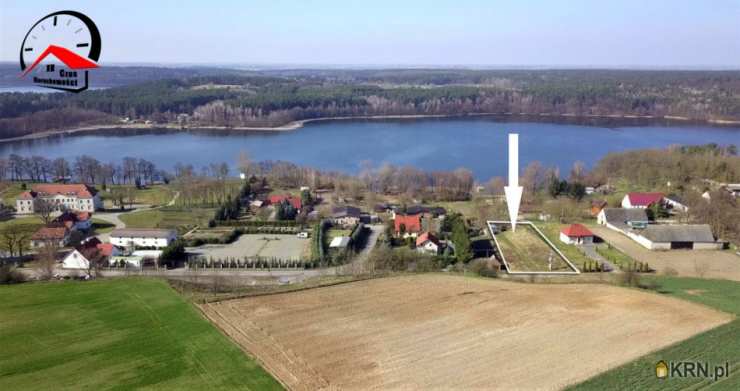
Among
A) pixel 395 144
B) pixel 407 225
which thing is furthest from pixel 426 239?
pixel 395 144

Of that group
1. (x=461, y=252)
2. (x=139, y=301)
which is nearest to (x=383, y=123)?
(x=461, y=252)

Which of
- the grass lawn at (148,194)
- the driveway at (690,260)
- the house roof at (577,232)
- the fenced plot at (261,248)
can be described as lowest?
the driveway at (690,260)

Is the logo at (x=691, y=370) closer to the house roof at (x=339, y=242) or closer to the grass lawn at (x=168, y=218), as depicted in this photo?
the house roof at (x=339, y=242)

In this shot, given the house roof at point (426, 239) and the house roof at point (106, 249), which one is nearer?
the house roof at point (106, 249)

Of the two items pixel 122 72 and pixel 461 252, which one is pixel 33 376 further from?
pixel 122 72

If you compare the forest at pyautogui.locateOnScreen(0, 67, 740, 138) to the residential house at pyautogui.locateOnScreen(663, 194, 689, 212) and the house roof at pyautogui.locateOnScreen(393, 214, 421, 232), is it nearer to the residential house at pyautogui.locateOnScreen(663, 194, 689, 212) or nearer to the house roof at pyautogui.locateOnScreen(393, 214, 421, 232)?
the house roof at pyautogui.locateOnScreen(393, 214, 421, 232)

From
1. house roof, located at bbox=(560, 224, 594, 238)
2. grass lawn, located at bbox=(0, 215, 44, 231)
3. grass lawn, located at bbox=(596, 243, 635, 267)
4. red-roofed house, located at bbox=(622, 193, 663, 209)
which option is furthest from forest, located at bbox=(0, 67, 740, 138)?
grass lawn, located at bbox=(596, 243, 635, 267)

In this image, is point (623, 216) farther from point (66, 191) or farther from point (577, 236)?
point (66, 191)

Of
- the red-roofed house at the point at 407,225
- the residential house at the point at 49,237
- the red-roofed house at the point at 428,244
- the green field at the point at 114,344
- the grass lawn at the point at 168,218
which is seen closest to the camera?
the green field at the point at 114,344

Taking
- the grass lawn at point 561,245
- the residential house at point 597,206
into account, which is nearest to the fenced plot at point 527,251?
the grass lawn at point 561,245
